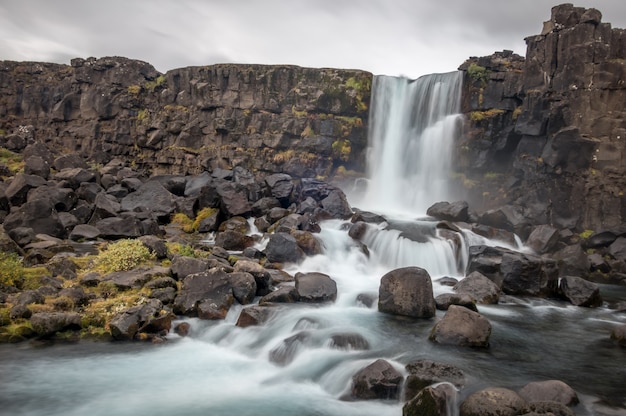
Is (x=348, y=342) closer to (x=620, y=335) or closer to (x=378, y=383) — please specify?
(x=378, y=383)

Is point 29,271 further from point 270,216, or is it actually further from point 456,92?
point 456,92

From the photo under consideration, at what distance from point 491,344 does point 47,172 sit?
2682 cm

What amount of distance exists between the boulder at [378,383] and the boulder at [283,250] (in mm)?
9406

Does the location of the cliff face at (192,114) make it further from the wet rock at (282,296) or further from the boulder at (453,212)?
the wet rock at (282,296)

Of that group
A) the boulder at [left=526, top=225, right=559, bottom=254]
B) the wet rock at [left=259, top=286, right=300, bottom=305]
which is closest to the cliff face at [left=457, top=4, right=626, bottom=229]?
the boulder at [left=526, top=225, right=559, bottom=254]

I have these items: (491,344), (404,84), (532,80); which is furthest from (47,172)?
(532,80)

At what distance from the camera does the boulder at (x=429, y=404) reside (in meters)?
7.70

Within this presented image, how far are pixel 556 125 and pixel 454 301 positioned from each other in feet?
50.3

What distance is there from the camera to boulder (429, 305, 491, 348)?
1107 centimetres

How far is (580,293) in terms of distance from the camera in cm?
1588

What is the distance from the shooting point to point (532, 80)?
25812mm

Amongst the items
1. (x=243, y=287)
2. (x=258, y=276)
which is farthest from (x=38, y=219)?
(x=243, y=287)

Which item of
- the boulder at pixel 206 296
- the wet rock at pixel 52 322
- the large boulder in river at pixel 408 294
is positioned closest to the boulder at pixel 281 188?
the boulder at pixel 206 296

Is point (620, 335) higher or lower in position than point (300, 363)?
higher
